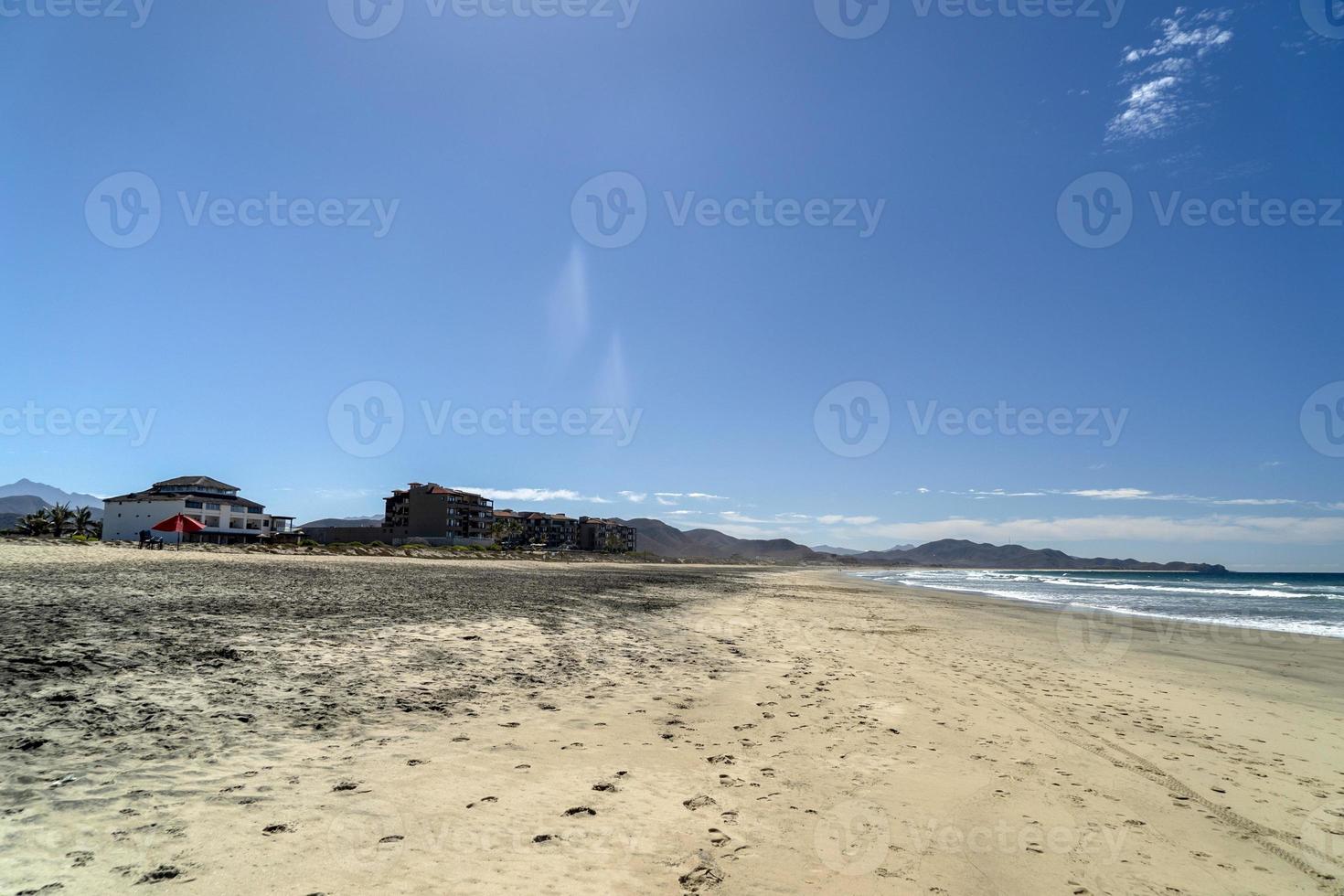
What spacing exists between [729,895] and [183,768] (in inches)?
194

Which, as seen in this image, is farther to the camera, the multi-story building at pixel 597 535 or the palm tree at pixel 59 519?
the multi-story building at pixel 597 535

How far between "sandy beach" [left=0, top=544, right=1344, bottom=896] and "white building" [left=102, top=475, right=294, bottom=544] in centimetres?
7209

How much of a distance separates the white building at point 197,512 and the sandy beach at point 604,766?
72.1 m

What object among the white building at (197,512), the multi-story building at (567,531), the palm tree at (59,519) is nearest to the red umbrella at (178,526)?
the white building at (197,512)

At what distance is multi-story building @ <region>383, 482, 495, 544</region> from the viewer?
118 meters

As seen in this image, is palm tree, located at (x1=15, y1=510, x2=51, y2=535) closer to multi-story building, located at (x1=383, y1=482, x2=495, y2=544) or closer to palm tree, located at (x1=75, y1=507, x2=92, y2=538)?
palm tree, located at (x1=75, y1=507, x2=92, y2=538)

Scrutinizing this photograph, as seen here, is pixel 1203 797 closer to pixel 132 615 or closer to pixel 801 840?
pixel 801 840

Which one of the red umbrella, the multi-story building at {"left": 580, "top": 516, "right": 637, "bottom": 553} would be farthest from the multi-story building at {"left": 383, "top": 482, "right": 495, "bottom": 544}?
the red umbrella

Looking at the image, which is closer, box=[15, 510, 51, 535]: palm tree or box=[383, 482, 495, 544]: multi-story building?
box=[15, 510, 51, 535]: palm tree

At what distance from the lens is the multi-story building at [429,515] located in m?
118

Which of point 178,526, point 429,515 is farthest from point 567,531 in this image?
point 178,526

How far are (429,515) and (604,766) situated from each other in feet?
402

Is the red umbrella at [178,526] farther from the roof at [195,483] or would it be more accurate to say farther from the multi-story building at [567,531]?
the multi-story building at [567,531]

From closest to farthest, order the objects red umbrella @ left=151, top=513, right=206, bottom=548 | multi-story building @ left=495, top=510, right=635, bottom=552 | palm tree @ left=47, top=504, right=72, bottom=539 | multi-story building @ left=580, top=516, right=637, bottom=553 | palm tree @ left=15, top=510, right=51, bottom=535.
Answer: red umbrella @ left=151, top=513, right=206, bottom=548 < palm tree @ left=15, top=510, right=51, bottom=535 < palm tree @ left=47, top=504, right=72, bottom=539 < multi-story building @ left=495, top=510, right=635, bottom=552 < multi-story building @ left=580, top=516, right=637, bottom=553
